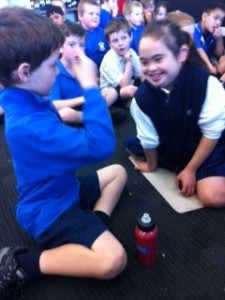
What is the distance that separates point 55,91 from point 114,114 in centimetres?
33

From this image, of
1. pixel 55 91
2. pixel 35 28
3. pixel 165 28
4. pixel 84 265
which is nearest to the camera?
pixel 35 28

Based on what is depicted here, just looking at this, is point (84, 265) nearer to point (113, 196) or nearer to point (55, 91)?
point (113, 196)

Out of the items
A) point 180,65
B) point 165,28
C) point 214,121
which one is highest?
point 165,28

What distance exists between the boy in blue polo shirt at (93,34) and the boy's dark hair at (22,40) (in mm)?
1582

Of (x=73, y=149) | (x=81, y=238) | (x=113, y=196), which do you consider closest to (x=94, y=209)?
(x=113, y=196)

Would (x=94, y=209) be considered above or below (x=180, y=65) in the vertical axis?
below

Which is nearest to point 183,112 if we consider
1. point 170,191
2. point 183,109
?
point 183,109

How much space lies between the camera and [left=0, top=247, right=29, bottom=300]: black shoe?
79 cm

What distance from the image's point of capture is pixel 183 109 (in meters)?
1.06

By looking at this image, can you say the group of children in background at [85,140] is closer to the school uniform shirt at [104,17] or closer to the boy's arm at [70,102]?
the boy's arm at [70,102]

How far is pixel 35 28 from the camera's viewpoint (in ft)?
2.30

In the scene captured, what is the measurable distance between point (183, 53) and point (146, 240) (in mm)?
620

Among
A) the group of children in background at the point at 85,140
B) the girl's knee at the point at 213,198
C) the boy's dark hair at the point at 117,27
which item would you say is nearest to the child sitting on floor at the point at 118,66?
the boy's dark hair at the point at 117,27

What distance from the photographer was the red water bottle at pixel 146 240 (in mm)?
807
